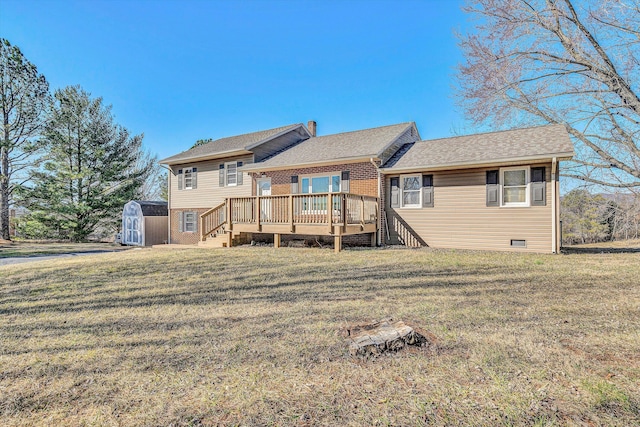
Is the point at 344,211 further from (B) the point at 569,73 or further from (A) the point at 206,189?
(A) the point at 206,189

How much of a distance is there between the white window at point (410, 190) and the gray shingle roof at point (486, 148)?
631 mm

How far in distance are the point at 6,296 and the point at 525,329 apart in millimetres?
8000

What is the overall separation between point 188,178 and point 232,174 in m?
3.45

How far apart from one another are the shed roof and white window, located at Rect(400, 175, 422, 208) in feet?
51.1

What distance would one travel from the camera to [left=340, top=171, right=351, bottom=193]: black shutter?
41.8 feet

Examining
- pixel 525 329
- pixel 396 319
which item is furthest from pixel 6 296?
pixel 525 329

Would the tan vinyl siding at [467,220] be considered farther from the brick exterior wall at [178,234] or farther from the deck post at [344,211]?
the brick exterior wall at [178,234]

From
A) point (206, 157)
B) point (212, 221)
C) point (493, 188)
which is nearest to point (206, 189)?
point (206, 157)

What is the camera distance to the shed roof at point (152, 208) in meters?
19.7

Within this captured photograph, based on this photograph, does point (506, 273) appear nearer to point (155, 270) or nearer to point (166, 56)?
point (155, 270)

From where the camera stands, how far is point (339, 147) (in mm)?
13992

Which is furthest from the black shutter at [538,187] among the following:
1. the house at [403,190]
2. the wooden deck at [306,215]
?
the wooden deck at [306,215]

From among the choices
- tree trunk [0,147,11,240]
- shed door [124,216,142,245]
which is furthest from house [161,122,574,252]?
tree trunk [0,147,11,240]

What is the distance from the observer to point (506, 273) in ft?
21.5
